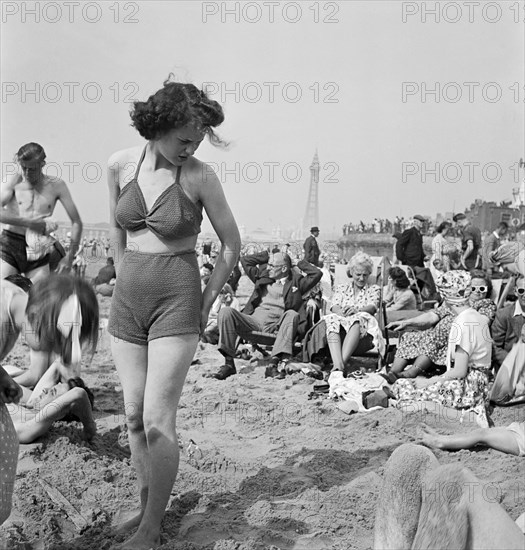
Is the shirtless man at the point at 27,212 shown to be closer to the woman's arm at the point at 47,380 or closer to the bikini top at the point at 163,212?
the woman's arm at the point at 47,380

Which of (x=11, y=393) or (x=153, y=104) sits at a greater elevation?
(x=153, y=104)

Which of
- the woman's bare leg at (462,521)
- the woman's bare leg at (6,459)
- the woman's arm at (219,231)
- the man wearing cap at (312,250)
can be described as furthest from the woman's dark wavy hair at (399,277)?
the woman's bare leg at (462,521)

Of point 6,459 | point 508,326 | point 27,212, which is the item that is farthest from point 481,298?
point 6,459

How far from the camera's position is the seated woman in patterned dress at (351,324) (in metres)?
7.22

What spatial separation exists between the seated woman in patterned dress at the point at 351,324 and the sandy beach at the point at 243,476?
1013 mm

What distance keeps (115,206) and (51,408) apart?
66.7 inches

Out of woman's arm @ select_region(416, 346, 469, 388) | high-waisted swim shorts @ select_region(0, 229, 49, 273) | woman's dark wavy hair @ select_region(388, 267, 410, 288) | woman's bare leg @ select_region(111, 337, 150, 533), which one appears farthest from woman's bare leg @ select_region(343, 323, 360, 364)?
woman's bare leg @ select_region(111, 337, 150, 533)

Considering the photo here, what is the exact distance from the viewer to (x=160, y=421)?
3.17 meters

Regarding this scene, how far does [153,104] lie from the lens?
313 cm

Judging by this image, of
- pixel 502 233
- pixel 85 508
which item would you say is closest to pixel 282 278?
pixel 85 508

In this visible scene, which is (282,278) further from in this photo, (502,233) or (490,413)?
(502,233)

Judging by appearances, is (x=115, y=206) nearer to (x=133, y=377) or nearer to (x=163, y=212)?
(x=163, y=212)

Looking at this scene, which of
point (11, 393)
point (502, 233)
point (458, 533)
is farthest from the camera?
point (502, 233)

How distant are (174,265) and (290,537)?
4.78ft
